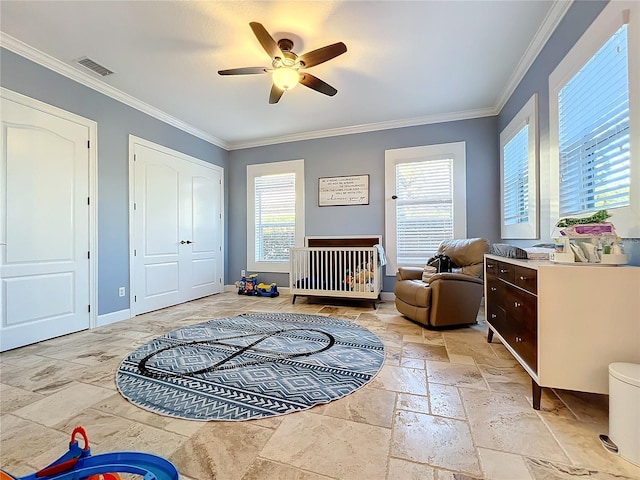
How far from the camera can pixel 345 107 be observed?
12.2ft

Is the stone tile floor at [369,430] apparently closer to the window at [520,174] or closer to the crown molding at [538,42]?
the window at [520,174]

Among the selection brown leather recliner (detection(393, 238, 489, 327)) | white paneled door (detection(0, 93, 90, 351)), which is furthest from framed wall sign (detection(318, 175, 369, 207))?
white paneled door (detection(0, 93, 90, 351))

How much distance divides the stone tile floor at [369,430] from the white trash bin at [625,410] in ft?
0.21

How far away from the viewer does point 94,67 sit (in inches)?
110

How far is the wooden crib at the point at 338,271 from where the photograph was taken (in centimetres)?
370

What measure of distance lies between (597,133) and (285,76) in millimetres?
2222

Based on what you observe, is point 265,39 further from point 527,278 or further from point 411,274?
point 411,274

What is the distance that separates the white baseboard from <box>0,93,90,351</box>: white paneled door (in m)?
0.15

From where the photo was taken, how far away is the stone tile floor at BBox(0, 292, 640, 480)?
1.11 meters

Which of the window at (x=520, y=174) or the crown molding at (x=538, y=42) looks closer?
the crown molding at (x=538, y=42)

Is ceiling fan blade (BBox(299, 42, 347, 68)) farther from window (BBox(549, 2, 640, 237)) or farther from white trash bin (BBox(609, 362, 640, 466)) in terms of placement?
white trash bin (BBox(609, 362, 640, 466))

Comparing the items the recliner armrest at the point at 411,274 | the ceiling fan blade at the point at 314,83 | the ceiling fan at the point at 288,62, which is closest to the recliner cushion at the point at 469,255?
the recliner armrest at the point at 411,274

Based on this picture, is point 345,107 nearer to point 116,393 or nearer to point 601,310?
point 601,310

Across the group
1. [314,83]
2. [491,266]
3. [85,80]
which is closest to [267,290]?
[314,83]
